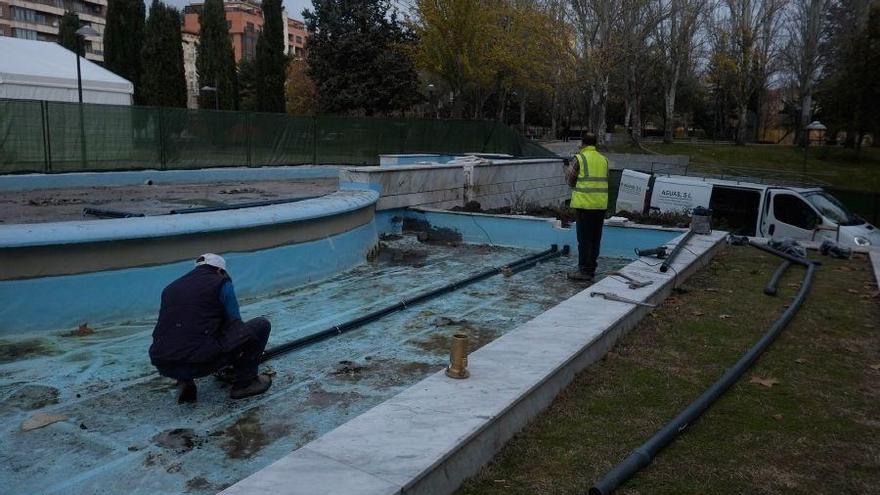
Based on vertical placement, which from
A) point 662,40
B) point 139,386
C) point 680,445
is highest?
point 662,40

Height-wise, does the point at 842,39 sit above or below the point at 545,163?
above

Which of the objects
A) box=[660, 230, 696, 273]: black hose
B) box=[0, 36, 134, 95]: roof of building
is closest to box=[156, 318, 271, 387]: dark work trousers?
box=[660, 230, 696, 273]: black hose

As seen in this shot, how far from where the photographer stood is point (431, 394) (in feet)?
12.9

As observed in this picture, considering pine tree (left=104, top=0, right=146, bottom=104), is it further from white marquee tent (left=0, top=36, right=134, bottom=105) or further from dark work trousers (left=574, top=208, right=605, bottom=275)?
dark work trousers (left=574, top=208, right=605, bottom=275)

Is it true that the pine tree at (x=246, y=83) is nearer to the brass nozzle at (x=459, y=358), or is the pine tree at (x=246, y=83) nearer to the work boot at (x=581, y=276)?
the work boot at (x=581, y=276)

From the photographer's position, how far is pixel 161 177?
1605 centimetres

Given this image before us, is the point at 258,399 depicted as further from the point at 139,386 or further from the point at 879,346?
the point at 879,346

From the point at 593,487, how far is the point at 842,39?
157ft

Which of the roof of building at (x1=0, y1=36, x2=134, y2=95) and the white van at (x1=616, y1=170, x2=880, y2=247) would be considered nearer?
the white van at (x1=616, y1=170, x2=880, y2=247)

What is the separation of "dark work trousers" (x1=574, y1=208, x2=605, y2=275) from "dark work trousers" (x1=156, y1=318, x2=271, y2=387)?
4.77 m

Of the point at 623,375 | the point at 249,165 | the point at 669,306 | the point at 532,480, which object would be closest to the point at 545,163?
the point at 249,165

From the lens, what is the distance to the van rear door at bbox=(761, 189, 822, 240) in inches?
512

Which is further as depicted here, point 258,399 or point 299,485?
point 258,399

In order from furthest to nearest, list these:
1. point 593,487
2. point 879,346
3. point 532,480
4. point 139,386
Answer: point 879,346 → point 139,386 → point 532,480 → point 593,487
